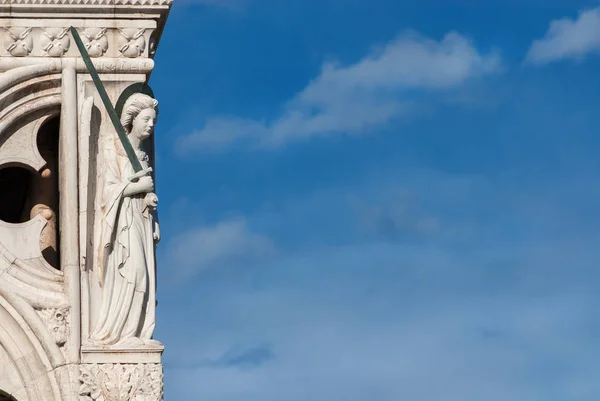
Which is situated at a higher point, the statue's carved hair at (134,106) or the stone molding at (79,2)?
the stone molding at (79,2)

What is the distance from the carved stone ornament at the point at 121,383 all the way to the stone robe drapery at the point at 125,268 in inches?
13.0

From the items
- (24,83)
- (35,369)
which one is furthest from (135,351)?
(24,83)

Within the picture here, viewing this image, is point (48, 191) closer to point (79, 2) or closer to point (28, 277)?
point (28, 277)

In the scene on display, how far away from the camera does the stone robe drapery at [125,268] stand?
31.3 metres

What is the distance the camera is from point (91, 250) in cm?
3158

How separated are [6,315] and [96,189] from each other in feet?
5.92

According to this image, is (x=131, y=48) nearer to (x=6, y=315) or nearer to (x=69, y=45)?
(x=69, y=45)

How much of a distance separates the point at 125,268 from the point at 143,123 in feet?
5.59

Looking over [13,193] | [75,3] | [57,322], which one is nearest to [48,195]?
[13,193]

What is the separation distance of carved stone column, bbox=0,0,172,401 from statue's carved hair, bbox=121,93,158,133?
5 centimetres

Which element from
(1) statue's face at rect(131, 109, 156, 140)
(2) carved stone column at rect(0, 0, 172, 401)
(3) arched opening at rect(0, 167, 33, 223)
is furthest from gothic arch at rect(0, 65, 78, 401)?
(3) arched opening at rect(0, 167, 33, 223)

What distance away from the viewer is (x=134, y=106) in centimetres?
3181

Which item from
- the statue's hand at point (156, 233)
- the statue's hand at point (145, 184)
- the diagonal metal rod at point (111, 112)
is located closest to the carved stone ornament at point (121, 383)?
the statue's hand at point (156, 233)

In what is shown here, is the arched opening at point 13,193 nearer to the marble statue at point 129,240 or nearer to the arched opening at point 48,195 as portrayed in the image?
the arched opening at point 48,195
